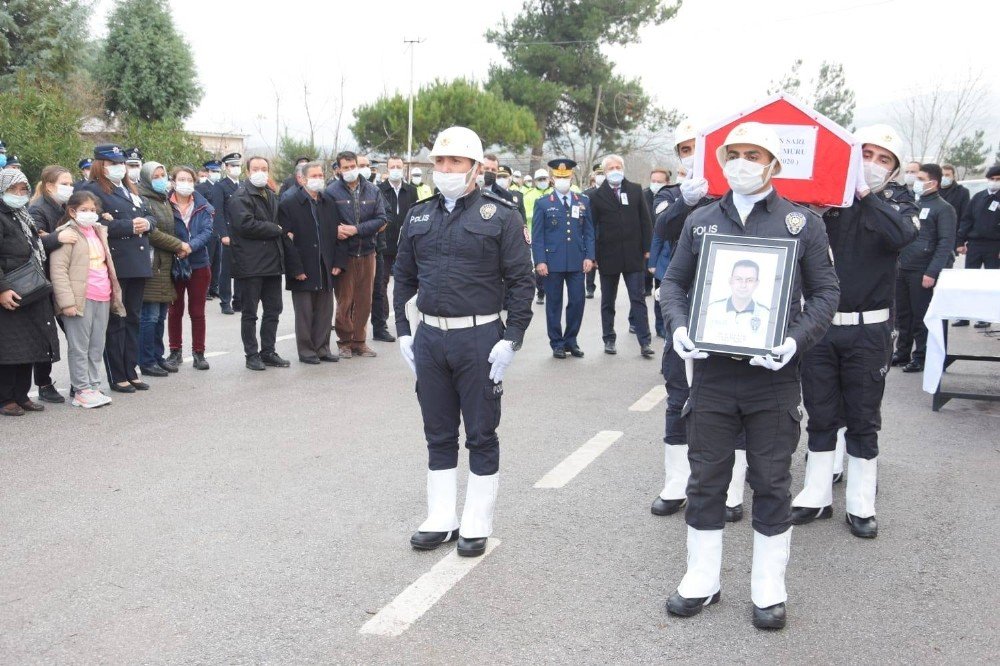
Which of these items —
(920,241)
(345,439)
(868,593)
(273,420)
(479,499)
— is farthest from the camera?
(920,241)

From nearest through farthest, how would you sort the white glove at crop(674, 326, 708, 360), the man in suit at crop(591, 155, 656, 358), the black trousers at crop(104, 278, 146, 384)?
1. the white glove at crop(674, 326, 708, 360)
2. the black trousers at crop(104, 278, 146, 384)
3. the man in suit at crop(591, 155, 656, 358)

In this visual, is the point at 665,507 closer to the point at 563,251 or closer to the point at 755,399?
the point at 755,399

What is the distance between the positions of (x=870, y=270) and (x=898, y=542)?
4.79 ft

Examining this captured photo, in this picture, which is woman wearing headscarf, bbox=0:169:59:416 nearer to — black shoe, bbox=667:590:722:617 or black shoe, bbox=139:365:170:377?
black shoe, bbox=139:365:170:377

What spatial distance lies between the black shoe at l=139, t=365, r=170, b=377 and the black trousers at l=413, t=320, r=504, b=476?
5.21 metres

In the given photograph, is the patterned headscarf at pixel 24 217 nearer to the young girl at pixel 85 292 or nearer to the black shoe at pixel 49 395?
the young girl at pixel 85 292

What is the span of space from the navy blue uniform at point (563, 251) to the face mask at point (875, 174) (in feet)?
19.0

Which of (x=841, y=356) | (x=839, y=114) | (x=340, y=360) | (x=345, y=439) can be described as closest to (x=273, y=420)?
(x=345, y=439)

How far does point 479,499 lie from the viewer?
16.5 ft

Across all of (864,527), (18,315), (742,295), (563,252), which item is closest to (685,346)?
(742,295)

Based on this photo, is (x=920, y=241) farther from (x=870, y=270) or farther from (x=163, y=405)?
(x=163, y=405)

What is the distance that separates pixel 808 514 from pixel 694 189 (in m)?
1.94

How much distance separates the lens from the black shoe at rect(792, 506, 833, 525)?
5508 millimetres

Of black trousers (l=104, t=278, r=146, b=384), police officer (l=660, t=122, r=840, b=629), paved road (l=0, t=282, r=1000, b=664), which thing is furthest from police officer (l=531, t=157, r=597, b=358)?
police officer (l=660, t=122, r=840, b=629)
